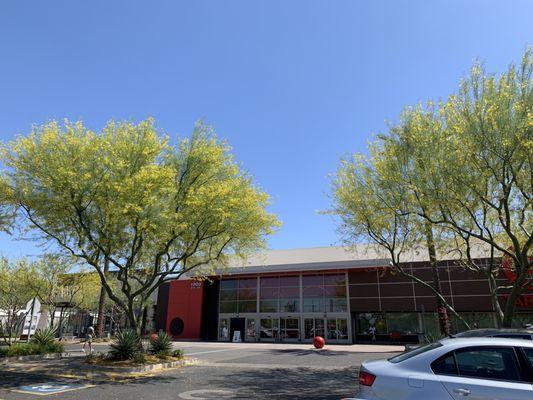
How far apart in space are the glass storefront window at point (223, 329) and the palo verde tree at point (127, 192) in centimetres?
2249

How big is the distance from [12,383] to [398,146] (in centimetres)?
1336

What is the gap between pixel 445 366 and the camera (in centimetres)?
453

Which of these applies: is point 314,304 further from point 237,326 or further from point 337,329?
point 237,326

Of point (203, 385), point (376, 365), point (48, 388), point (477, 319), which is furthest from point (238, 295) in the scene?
point (376, 365)

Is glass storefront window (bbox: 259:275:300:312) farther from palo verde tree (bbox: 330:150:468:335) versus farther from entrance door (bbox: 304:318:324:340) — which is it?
palo verde tree (bbox: 330:150:468:335)

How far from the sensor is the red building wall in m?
38.7

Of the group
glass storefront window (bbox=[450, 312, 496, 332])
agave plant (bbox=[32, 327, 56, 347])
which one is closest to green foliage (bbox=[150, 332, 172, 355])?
agave plant (bbox=[32, 327, 56, 347])

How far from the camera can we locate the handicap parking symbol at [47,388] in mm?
9461

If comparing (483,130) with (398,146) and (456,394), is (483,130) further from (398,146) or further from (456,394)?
(456,394)

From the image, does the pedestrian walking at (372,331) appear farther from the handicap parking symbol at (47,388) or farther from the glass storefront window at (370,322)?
the handicap parking symbol at (47,388)

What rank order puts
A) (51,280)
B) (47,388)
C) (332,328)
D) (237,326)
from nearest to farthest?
(47,388), (51,280), (332,328), (237,326)

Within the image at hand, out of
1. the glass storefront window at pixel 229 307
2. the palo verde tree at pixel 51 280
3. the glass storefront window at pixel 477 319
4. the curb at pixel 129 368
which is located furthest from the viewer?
the glass storefront window at pixel 229 307

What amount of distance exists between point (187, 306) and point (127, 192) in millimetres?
28655

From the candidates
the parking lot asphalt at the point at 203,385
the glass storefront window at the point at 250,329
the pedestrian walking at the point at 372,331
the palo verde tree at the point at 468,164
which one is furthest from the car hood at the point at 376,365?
the glass storefront window at the point at 250,329
